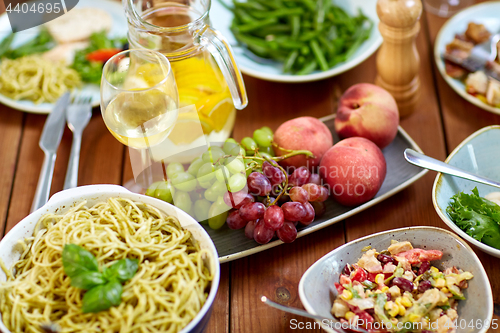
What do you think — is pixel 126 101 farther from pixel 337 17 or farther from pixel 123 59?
pixel 337 17

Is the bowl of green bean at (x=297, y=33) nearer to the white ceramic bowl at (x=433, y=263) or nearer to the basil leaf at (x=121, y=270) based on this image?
the white ceramic bowl at (x=433, y=263)

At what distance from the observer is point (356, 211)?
88cm

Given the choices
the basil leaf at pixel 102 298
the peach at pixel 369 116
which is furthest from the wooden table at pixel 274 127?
the basil leaf at pixel 102 298

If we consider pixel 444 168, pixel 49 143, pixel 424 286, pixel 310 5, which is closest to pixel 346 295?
pixel 424 286

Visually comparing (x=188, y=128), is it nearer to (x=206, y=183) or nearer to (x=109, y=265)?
(x=206, y=183)

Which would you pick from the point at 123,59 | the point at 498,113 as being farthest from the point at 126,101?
the point at 498,113

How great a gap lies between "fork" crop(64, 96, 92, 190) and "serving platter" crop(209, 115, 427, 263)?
0.39m

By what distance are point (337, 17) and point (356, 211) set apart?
2.18 ft

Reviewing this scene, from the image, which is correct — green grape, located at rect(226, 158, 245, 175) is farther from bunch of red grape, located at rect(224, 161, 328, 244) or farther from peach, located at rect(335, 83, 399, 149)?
peach, located at rect(335, 83, 399, 149)

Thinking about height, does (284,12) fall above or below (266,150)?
above

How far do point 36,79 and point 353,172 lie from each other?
864 millimetres

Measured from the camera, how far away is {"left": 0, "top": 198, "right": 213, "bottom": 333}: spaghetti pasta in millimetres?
614

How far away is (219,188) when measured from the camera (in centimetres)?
83

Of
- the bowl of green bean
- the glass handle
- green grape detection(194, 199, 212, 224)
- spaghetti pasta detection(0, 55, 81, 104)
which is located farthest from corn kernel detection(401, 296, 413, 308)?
spaghetti pasta detection(0, 55, 81, 104)
